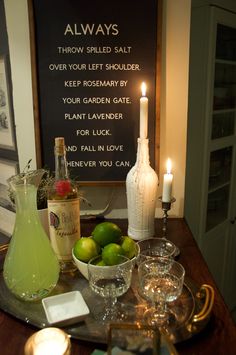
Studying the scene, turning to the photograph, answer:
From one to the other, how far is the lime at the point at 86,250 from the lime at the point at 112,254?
0.11ft

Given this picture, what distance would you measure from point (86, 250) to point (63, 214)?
0.41 feet

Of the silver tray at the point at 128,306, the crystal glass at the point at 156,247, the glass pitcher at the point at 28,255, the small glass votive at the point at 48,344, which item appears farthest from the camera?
the crystal glass at the point at 156,247

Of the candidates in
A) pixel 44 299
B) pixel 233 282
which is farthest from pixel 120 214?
pixel 233 282

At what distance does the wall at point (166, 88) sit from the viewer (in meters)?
1.21

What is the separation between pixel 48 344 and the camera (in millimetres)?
611

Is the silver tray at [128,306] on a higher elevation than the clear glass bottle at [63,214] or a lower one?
lower

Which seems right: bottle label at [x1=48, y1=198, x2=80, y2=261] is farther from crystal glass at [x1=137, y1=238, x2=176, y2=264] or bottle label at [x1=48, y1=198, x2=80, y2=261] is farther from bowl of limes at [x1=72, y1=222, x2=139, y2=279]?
crystal glass at [x1=137, y1=238, x2=176, y2=264]

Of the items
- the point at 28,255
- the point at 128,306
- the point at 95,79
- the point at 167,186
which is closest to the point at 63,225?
the point at 28,255

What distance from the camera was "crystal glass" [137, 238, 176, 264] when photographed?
104 centimetres

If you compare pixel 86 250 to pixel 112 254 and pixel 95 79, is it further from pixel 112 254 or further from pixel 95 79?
pixel 95 79

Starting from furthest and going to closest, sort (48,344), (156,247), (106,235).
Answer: (156,247), (106,235), (48,344)

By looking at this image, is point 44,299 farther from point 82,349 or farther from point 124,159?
point 124,159

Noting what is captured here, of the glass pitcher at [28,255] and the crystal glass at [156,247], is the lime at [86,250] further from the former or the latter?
the crystal glass at [156,247]

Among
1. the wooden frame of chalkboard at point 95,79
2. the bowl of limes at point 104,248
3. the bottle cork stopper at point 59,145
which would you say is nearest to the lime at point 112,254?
the bowl of limes at point 104,248
